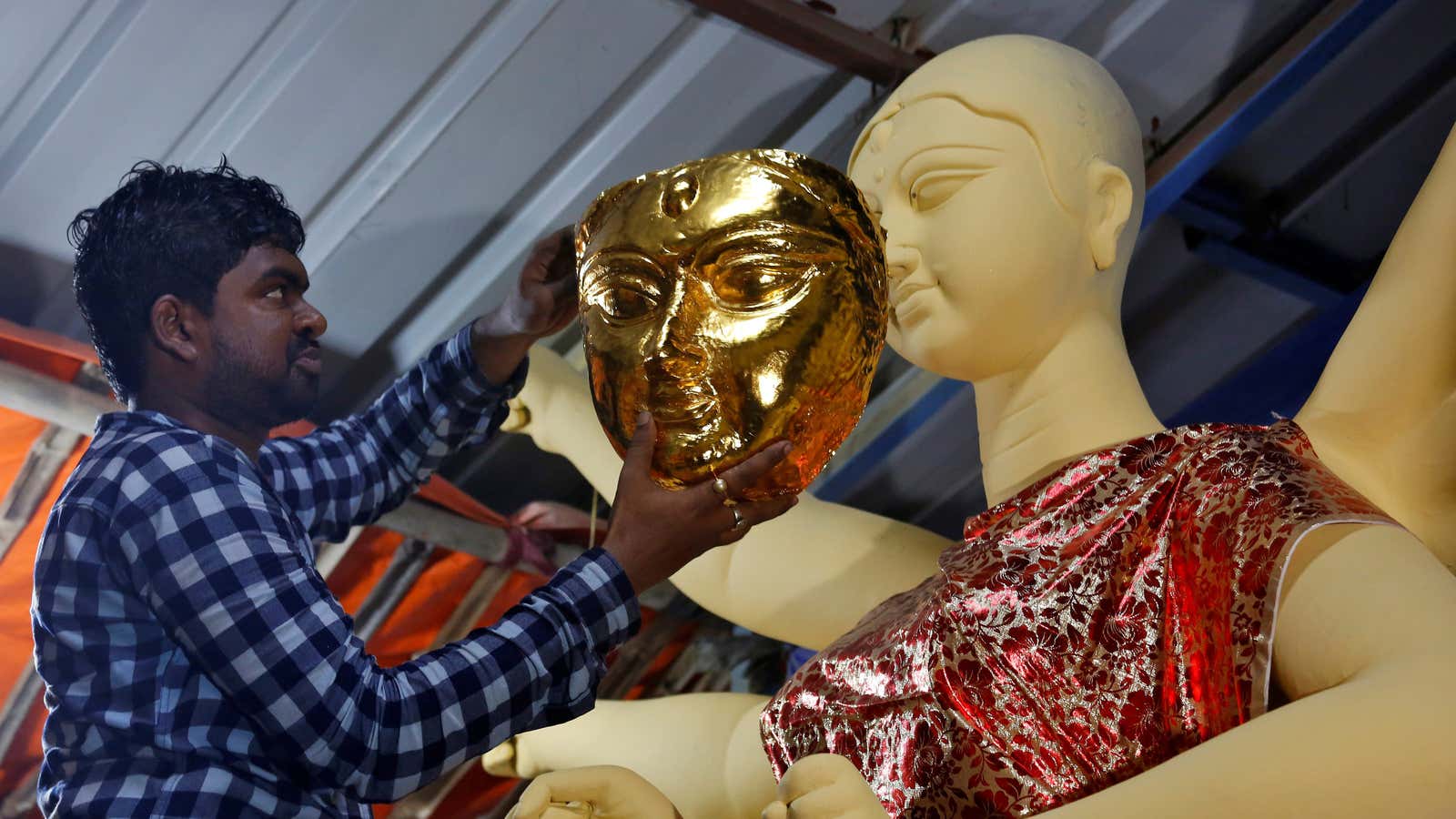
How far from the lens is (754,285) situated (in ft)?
4.28

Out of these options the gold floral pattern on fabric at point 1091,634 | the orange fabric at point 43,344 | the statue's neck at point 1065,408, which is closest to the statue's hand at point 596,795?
the gold floral pattern on fabric at point 1091,634

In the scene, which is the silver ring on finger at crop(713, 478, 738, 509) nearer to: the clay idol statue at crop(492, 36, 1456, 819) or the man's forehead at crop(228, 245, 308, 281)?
the clay idol statue at crop(492, 36, 1456, 819)

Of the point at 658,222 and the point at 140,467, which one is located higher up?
the point at 658,222

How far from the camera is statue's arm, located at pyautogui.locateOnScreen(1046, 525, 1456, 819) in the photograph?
3.84ft

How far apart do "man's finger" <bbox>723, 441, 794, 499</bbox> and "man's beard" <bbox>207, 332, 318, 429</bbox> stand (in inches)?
23.5

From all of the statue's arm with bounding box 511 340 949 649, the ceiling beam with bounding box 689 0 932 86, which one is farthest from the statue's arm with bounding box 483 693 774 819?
the ceiling beam with bounding box 689 0 932 86

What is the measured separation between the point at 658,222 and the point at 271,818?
0.65 m

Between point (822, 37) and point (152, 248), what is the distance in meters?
1.08

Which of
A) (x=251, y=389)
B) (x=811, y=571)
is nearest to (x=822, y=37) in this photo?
(x=811, y=571)

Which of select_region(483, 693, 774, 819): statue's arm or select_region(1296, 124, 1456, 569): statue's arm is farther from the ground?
select_region(1296, 124, 1456, 569): statue's arm

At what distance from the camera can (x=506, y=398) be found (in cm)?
198

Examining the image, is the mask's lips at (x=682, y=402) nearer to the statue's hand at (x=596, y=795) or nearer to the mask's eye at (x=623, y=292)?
the mask's eye at (x=623, y=292)

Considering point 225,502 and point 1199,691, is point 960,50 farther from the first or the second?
point 225,502

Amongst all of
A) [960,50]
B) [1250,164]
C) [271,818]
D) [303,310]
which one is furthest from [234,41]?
[1250,164]
